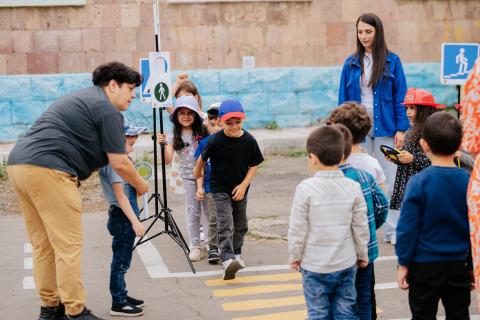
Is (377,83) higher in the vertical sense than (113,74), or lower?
lower

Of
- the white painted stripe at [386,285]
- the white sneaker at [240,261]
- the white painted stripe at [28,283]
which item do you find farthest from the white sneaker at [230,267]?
the white painted stripe at [28,283]

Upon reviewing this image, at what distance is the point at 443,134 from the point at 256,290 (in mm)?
2696

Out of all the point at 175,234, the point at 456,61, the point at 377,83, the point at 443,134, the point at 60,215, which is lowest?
the point at 175,234

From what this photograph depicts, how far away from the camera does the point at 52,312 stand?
5.77 metres

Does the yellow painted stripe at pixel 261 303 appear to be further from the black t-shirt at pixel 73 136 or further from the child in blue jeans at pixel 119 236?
the black t-shirt at pixel 73 136

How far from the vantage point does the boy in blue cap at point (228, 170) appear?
690cm

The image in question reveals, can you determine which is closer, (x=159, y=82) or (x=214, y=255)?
(x=214, y=255)

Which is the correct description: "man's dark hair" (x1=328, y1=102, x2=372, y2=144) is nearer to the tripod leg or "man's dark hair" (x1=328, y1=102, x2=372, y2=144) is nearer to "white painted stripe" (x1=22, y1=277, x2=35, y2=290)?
the tripod leg

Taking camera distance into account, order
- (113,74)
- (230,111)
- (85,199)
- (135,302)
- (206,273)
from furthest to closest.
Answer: (85,199) → (206,273) → (230,111) → (135,302) → (113,74)

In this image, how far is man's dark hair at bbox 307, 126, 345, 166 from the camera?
4578mm

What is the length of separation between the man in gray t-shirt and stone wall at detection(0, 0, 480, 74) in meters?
9.25

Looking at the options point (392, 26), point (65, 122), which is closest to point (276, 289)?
point (65, 122)

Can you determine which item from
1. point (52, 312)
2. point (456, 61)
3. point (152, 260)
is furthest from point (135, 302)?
point (456, 61)

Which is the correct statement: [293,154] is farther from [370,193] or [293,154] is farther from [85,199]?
[370,193]
